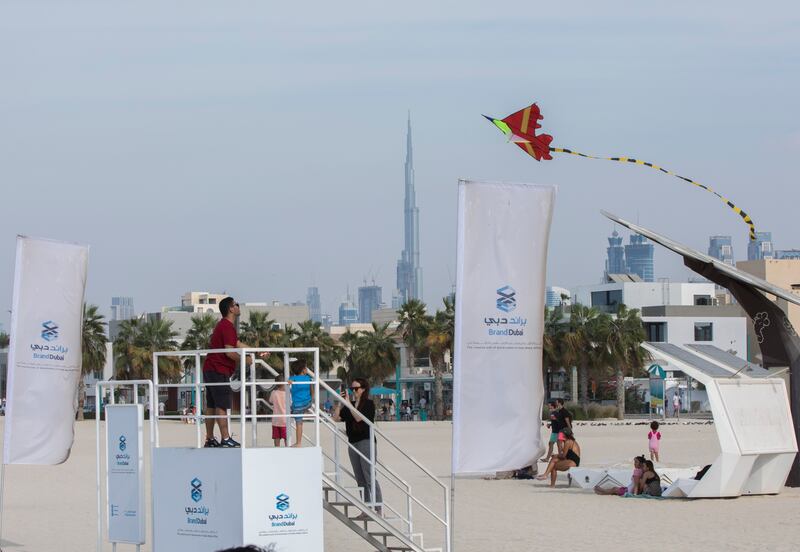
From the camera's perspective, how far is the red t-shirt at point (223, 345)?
14.1 metres

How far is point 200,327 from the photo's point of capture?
8344 centimetres

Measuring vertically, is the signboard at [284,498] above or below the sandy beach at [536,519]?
above

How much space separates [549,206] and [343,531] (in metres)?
9.21

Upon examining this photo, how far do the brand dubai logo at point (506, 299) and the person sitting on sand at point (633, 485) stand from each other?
1273cm

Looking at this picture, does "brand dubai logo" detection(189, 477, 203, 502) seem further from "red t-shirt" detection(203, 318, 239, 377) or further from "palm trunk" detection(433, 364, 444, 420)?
"palm trunk" detection(433, 364, 444, 420)

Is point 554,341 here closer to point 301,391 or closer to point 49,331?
point 49,331

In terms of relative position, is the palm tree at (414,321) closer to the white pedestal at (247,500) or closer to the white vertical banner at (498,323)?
the white pedestal at (247,500)

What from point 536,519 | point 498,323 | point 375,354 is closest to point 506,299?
point 498,323

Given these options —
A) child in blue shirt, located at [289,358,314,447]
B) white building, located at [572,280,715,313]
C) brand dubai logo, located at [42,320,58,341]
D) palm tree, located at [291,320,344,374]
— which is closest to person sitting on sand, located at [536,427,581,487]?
brand dubai logo, located at [42,320,58,341]

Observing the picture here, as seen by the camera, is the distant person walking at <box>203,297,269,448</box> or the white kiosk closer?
the white kiosk

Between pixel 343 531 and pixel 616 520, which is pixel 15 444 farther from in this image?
pixel 616 520

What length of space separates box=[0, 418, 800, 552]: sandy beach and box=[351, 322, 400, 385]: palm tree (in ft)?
158

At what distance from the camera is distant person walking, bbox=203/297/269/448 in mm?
14094

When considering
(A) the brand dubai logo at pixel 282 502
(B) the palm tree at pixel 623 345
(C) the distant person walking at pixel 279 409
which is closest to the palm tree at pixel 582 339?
(B) the palm tree at pixel 623 345
